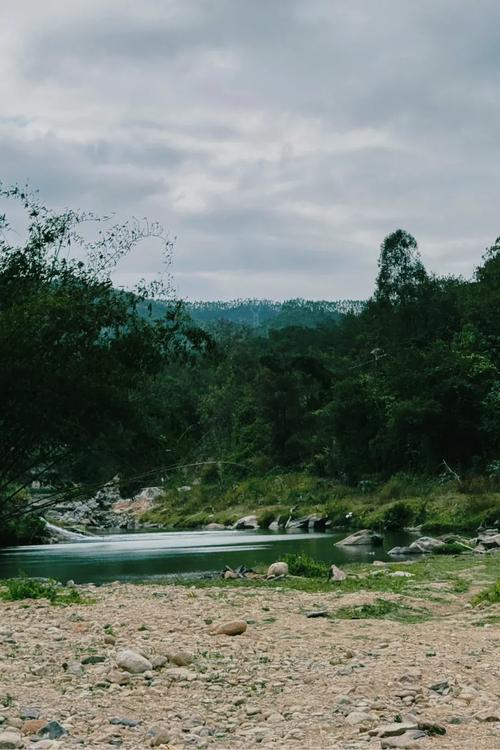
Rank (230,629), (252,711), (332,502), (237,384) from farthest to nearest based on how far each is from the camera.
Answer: (237,384)
(332,502)
(230,629)
(252,711)

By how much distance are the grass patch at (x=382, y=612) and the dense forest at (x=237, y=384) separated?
5.15m

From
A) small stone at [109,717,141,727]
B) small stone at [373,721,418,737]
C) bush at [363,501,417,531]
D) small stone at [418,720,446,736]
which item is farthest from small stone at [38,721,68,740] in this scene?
bush at [363,501,417,531]

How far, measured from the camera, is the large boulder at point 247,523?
2234 inches

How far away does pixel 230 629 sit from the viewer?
39.1ft

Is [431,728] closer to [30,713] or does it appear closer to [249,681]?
[249,681]

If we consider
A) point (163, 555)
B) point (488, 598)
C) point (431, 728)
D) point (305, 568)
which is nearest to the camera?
point (431, 728)

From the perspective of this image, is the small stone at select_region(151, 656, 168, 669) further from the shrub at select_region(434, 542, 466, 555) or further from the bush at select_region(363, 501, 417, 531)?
the bush at select_region(363, 501, 417, 531)

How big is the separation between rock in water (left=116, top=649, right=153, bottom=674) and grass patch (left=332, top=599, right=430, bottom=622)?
465 centimetres

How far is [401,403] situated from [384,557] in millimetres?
25533

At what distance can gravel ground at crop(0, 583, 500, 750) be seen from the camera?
24.6 ft

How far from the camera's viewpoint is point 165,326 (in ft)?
65.5

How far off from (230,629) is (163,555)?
77.8ft

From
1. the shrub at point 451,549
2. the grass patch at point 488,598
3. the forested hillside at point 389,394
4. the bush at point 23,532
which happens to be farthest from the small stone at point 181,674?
the bush at point 23,532

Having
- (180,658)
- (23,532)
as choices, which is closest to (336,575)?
(180,658)
